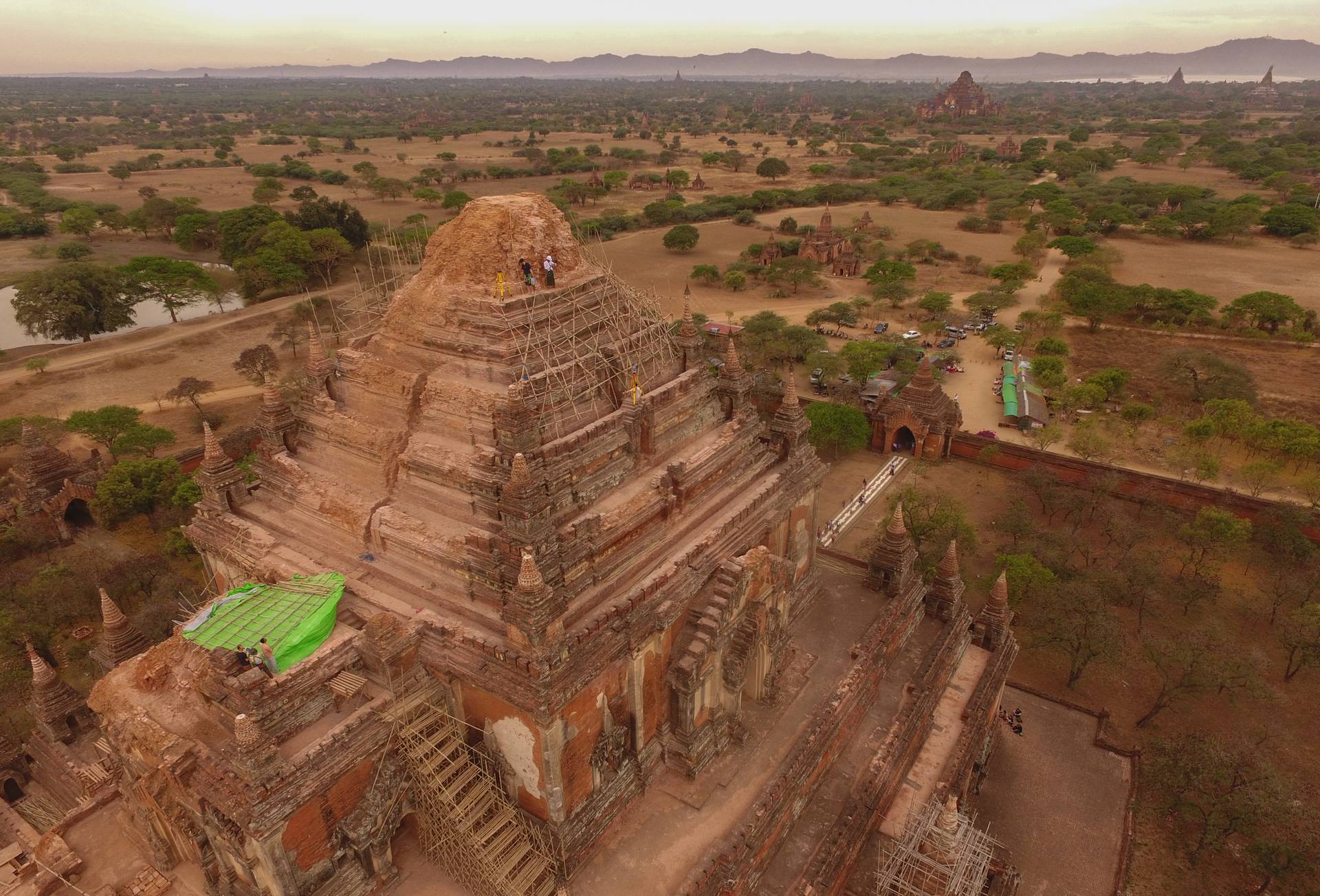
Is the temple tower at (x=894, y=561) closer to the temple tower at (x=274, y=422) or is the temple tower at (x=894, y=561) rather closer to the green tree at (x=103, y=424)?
the temple tower at (x=274, y=422)

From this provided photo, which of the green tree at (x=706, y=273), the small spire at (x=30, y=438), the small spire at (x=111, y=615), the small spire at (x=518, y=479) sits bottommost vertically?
the green tree at (x=706, y=273)

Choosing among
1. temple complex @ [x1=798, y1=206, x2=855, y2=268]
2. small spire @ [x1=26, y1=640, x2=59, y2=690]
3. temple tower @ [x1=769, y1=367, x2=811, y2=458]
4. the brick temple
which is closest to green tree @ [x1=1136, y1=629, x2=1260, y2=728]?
the brick temple

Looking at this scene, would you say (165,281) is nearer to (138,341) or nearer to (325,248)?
(138,341)

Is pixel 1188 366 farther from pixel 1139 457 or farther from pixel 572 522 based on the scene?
pixel 572 522

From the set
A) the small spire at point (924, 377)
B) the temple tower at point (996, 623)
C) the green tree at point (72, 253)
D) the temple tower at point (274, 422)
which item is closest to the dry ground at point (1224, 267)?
the small spire at point (924, 377)

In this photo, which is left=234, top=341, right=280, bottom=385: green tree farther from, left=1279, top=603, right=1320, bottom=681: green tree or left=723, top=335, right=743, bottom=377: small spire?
left=1279, top=603, right=1320, bottom=681: green tree

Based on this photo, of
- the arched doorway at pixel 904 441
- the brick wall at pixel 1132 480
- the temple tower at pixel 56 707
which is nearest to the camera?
the temple tower at pixel 56 707

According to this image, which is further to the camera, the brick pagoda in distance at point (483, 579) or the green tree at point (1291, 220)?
the green tree at point (1291, 220)
